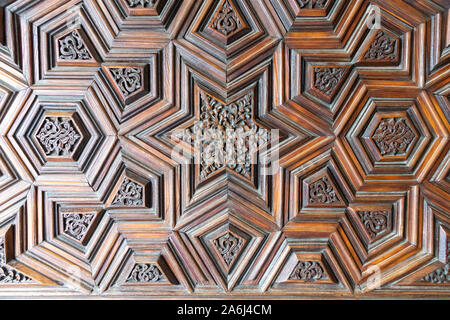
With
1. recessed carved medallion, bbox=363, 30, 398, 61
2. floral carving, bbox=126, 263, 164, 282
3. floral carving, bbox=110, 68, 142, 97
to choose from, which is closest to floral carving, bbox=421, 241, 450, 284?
recessed carved medallion, bbox=363, 30, 398, 61

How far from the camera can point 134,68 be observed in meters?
1.34

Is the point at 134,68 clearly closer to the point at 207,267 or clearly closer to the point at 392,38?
the point at 207,267

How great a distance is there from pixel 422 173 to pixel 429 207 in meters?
0.16

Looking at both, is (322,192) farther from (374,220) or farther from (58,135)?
(58,135)

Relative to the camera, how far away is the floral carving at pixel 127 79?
134cm

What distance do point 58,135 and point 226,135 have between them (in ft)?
2.44

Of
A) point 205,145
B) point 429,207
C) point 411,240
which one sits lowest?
point 411,240

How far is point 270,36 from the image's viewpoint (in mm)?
1333

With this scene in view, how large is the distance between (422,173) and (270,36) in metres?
0.91

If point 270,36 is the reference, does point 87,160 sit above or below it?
below

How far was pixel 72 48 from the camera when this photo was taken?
1.34 meters

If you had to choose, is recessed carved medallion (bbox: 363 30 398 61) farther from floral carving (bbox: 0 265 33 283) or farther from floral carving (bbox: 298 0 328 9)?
floral carving (bbox: 0 265 33 283)

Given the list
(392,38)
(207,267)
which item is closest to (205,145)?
(207,267)

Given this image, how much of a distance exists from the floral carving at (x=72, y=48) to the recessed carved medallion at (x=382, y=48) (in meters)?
1.21
